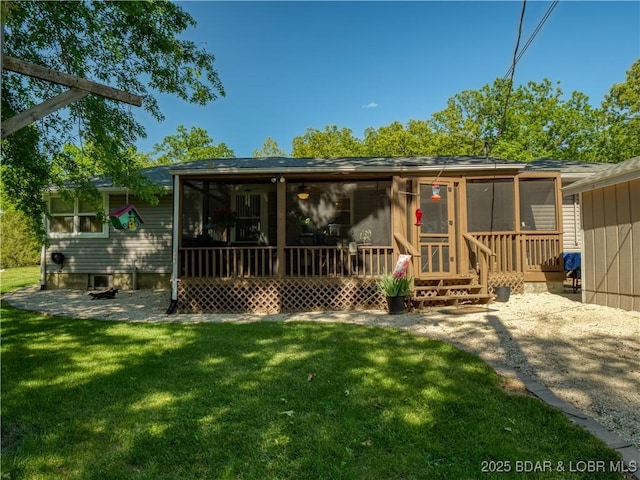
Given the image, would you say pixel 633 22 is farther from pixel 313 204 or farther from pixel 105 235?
pixel 105 235

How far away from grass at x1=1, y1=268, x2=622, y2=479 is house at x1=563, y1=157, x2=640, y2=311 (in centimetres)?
395

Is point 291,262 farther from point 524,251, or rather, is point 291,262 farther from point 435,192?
point 524,251

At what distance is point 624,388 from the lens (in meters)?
3.29

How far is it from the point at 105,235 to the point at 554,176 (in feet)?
40.6

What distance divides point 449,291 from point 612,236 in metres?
2.89

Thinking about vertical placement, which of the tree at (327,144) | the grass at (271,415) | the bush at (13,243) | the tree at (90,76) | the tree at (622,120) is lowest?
the grass at (271,415)

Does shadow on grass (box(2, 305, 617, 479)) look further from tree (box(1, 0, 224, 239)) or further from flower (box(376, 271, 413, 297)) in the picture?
tree (box(1, 0, 224, 239))

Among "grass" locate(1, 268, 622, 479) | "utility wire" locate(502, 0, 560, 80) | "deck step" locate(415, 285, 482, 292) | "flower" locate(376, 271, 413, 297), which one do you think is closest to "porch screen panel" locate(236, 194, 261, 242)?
"flower" locate(376, 271, 413, 297)

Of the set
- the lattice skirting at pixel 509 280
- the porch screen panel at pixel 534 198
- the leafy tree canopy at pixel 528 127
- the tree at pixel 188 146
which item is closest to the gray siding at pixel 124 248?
the lattice skirting at pixel 509 280

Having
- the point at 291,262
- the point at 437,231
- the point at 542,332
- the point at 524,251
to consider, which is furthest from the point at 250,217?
the point at 542,332

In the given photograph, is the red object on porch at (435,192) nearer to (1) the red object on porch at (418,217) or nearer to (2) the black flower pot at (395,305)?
(1) the red object on porch at (418,217)

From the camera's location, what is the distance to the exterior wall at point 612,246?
6.10 m

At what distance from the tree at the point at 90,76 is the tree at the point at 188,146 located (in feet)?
93.6

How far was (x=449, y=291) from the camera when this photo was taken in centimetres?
745
